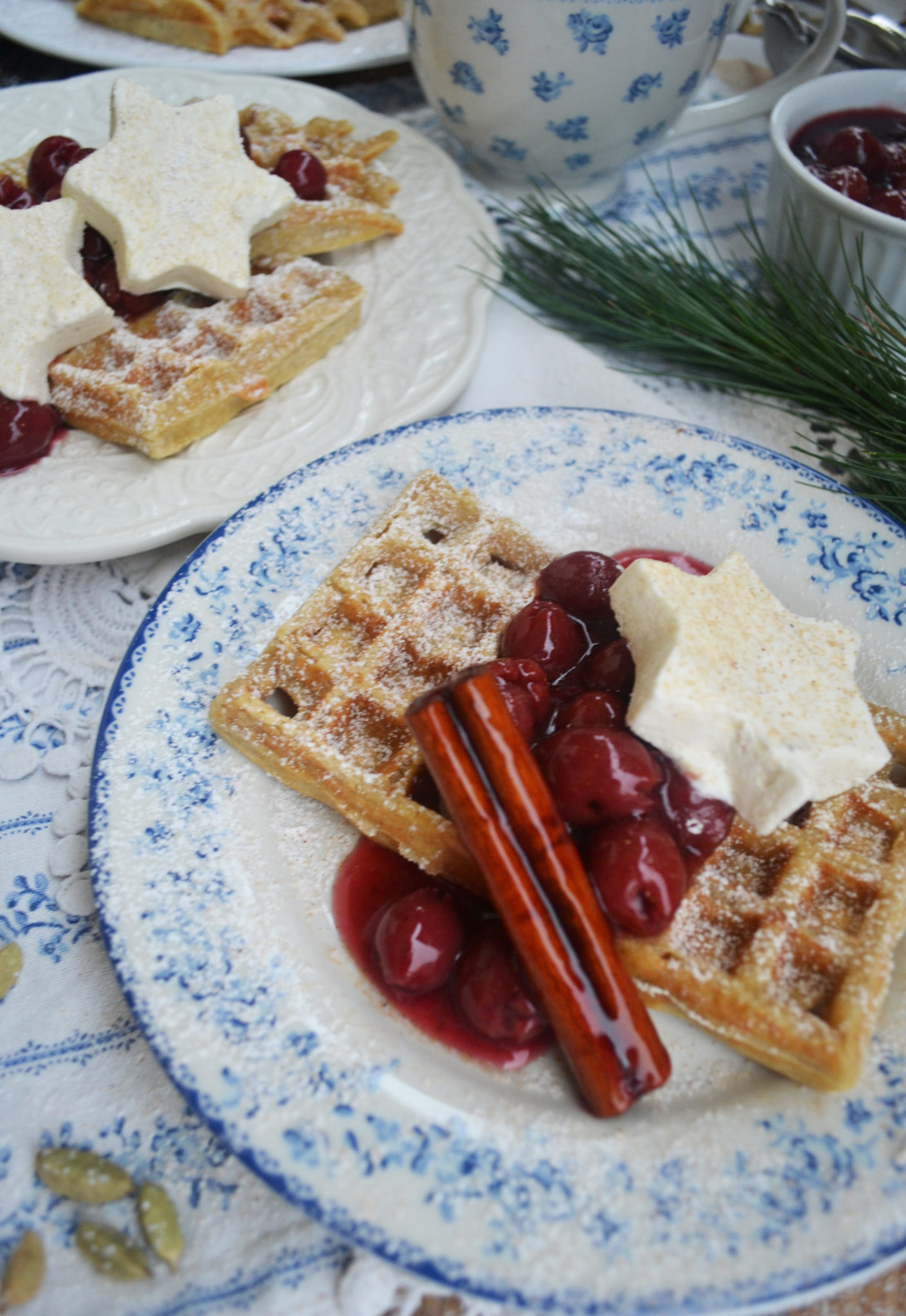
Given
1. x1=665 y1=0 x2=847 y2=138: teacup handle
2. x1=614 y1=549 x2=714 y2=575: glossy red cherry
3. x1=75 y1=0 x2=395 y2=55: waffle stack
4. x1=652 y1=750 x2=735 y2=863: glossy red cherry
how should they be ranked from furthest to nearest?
x1=75 y1=0 x2=395 y2=55: waffle stack → x1=665 y1=0 x2=847 y2=138: teacup handle → x1=614 y1=549 x2=714 y2=575: glossy red cherry → x1=652 y1=750 x2=735 y2=863: glossy red cherry

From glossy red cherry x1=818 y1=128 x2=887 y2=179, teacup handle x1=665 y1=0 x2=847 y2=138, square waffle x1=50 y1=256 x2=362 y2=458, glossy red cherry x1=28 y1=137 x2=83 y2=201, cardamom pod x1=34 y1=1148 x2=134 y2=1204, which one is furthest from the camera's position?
teacup handle x1=665 y1=0 x2=847 y2=138

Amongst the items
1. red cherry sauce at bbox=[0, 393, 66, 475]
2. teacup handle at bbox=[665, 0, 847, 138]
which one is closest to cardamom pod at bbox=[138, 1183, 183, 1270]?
red cherry sauce at bbox=[0, 393, 66, 475]

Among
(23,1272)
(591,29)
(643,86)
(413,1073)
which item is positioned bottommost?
(23,1272)

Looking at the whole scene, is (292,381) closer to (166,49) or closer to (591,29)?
(591,29)

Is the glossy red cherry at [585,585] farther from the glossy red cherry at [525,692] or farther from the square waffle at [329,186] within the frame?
the square waffle at [329,186]

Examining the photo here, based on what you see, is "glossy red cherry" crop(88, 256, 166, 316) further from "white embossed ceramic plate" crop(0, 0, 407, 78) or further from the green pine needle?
"white embossed ceramic plate" crop(0, 0, 407, 78)

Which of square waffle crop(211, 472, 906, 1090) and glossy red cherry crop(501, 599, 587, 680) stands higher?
glossy red cherry crop(501, 599, 587, 680)

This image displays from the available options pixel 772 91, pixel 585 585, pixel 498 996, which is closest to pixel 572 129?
pixel 772 91

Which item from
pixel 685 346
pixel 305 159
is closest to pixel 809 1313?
pixel 685 346
